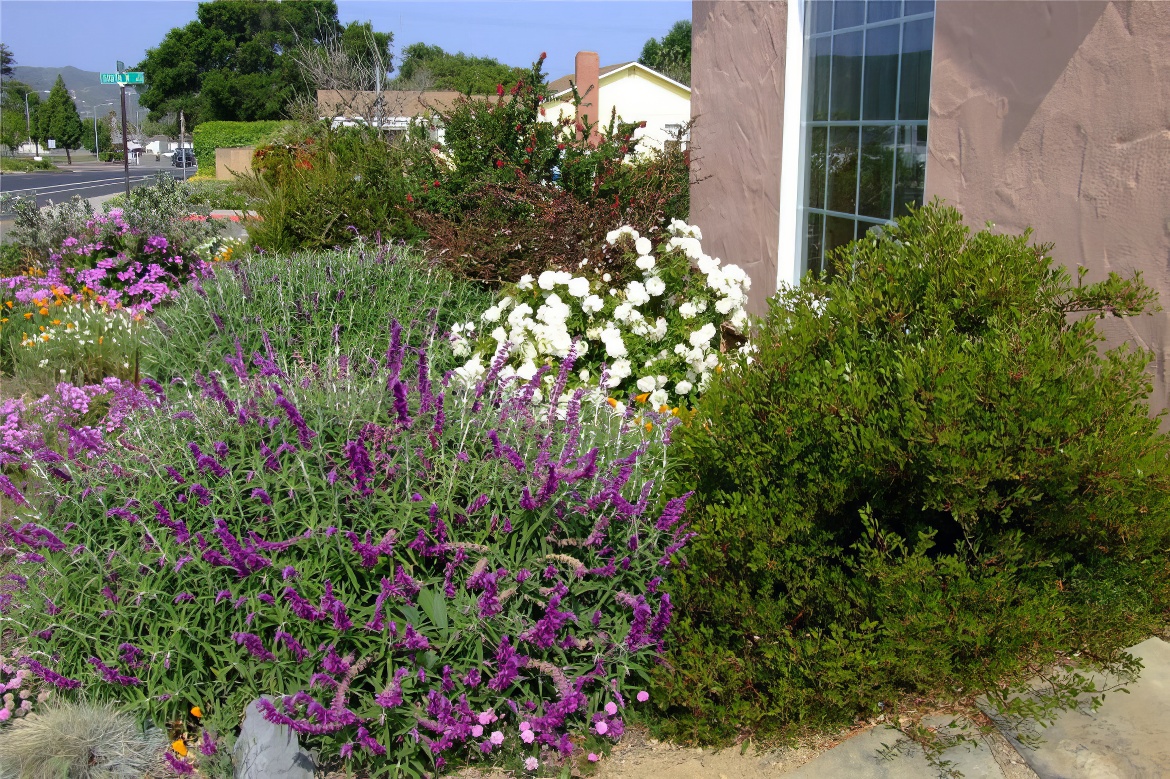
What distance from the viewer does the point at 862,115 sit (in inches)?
203

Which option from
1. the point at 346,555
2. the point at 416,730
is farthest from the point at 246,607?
the point at 416,730

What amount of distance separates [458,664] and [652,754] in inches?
25.6

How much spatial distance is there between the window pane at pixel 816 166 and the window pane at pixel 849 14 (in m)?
0.62

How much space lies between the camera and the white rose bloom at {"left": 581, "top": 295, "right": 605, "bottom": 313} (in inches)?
196

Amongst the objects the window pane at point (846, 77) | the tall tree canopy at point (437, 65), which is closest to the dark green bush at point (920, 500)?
the window pane at point (846, 77)

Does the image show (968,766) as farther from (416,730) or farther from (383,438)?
(383,438)

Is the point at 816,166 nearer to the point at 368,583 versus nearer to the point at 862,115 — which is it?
the point at 862,115

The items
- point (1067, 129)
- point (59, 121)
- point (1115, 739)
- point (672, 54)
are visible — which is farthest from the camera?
point (59, 121)

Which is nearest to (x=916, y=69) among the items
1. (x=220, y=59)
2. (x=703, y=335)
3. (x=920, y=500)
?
(x=703, y=335)

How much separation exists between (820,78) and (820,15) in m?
0.38

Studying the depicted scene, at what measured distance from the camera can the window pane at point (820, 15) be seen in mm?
5473

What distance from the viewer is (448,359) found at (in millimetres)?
5344

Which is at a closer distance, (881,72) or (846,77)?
(881,72)

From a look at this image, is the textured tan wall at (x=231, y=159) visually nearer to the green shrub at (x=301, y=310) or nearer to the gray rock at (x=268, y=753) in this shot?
the green shrub at (x=301, y=310)
